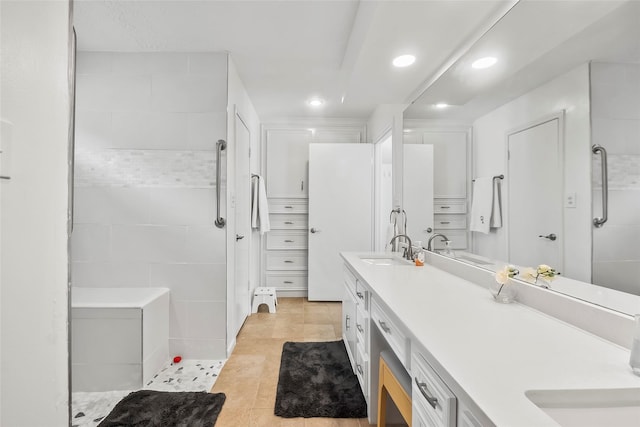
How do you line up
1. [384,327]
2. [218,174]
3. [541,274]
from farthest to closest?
[218,174] → [384,327] → [541,274]

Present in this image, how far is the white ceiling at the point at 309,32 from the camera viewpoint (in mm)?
1683

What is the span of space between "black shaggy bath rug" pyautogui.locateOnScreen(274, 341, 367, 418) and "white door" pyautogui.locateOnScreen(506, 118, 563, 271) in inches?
49.5

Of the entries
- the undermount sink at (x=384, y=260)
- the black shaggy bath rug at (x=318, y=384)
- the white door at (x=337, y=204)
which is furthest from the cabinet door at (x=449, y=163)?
the white door at (x=337, y=204)

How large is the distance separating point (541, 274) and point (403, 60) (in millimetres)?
1639

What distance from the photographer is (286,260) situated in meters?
4.02

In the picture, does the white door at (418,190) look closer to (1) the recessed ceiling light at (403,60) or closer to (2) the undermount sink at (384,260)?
(2) the undermount sink at (384,260)

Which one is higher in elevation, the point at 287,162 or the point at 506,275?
the point at 287,162

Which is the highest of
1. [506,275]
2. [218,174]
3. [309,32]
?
[309,32]

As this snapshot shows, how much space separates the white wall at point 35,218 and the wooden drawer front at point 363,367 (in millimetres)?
1319

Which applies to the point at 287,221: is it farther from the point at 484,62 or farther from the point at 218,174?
the point at 484,62

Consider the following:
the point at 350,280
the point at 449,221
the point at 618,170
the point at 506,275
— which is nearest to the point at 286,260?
the point at 350,280

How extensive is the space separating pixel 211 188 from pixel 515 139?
Answer: 200 cm

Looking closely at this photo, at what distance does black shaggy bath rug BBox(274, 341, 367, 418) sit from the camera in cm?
177

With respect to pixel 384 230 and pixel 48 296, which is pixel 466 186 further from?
pixel 384 230
